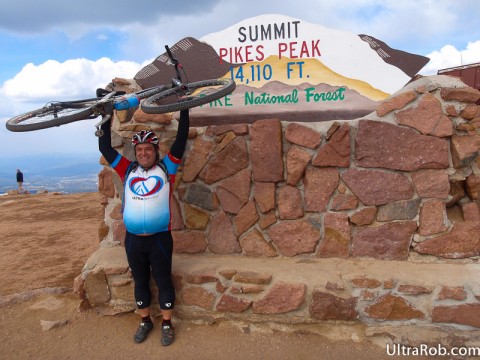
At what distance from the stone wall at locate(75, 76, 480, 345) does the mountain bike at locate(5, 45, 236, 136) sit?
36cm

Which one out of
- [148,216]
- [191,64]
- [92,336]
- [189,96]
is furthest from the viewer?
[191,64]

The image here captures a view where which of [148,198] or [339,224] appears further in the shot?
[339,224]

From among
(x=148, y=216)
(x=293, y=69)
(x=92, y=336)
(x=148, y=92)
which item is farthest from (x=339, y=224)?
(x=92, y=336)

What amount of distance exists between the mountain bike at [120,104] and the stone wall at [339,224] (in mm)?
362

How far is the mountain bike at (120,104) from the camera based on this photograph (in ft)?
9.26

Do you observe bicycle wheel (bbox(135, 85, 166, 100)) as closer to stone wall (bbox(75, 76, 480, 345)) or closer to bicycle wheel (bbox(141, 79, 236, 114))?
bicycle wheel (bbox(141, 79, 236, 114))

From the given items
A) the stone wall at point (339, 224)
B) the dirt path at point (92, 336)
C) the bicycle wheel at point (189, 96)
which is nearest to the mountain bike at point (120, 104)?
the bicycle wheel at point (189, 96)

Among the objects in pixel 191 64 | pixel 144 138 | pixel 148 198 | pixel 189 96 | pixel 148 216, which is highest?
pixel 191 64

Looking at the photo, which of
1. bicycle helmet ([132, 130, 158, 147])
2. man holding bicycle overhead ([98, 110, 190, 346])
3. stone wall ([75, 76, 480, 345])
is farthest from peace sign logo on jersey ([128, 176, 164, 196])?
stone wall ([75, 76, 480, 345])

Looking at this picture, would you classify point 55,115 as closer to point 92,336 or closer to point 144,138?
point 144,138

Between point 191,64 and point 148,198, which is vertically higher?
point 191,64

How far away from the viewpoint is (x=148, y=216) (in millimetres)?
2904

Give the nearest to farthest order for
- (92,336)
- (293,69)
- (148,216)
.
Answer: (148,216) → (92,336) → (293,69)

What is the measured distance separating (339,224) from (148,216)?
1609mm
